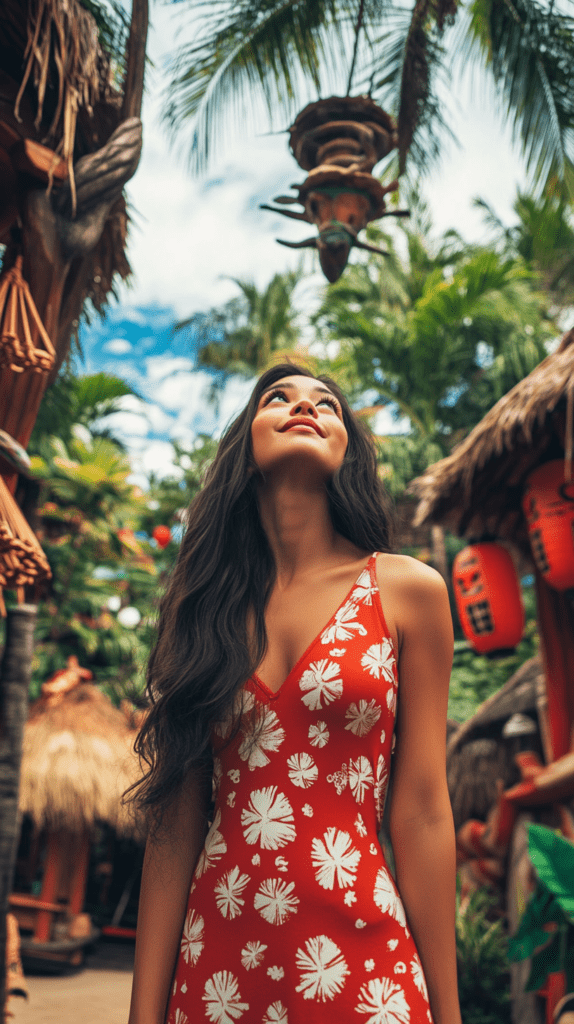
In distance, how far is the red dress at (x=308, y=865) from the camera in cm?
108

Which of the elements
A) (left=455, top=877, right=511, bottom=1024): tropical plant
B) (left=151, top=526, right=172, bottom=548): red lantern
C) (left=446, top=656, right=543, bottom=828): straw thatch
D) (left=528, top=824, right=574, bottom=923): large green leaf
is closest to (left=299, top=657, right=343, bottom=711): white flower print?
(left=528, top=824, right=574, bottom=923): large green leaf

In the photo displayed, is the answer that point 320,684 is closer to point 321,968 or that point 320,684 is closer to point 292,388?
point 321,968

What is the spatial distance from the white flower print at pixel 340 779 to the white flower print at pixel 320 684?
0.10m

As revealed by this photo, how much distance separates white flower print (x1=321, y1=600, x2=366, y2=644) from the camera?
1.27 meters

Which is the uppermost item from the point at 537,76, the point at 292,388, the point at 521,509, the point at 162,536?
the point at 537,76

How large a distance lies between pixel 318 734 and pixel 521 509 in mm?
4358

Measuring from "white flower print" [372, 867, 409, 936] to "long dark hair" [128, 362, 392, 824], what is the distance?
0.34 meters

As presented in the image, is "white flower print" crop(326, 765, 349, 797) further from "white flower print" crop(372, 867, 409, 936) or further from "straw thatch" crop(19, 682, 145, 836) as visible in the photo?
"straw thatch" crop(19, 682, 145, 836)

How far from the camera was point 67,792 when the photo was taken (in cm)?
884

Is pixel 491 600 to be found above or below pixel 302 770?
above

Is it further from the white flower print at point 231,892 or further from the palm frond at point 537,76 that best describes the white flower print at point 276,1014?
the palm frond at point 537,76

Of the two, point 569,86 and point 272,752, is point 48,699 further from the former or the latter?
point 272,752

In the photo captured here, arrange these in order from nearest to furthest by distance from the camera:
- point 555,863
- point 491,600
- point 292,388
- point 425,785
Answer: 1. point 425,785
2. point 292,388
3. point 555,863
4. point 491,600

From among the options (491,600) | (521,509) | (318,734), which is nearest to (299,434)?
(318,734)
